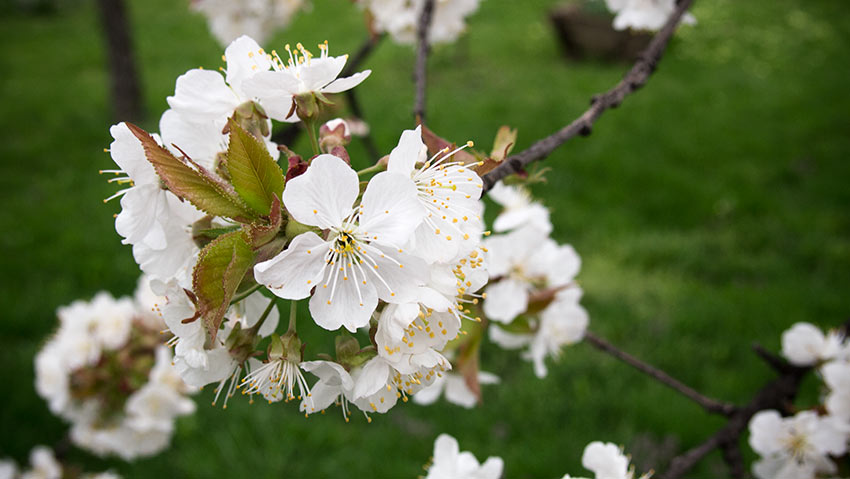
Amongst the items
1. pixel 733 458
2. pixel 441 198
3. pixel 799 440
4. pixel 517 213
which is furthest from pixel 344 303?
pixel 799 440

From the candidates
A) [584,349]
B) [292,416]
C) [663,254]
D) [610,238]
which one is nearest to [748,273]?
[663,254]

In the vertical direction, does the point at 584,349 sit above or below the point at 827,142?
above

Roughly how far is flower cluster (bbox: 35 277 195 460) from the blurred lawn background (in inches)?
21.7

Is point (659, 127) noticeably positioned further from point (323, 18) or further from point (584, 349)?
point (323, 18)

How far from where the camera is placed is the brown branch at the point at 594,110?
3.00ft

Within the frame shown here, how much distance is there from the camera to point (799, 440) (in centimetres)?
141

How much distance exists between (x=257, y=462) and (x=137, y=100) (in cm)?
395

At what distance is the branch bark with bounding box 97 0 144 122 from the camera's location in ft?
17.1

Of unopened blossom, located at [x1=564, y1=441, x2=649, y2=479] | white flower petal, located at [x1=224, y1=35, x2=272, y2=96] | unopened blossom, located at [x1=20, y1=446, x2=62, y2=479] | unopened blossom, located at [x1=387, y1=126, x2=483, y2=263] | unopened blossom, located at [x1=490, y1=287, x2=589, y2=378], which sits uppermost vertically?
white flower petal, located at [x1=224, y1=35, x2=272, y2=96]

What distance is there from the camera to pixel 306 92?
33.7 inches

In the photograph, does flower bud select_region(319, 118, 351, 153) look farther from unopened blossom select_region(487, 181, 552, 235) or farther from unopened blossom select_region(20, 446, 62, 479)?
unopened blossom select_region(20, 446, 62, 479)

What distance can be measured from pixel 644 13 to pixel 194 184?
46.7 inches

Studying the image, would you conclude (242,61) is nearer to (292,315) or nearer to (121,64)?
(292,315)

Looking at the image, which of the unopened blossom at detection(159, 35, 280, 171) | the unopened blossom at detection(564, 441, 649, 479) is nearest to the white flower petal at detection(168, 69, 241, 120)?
the unopened blossom at detection(159, 35, 280, 171)
